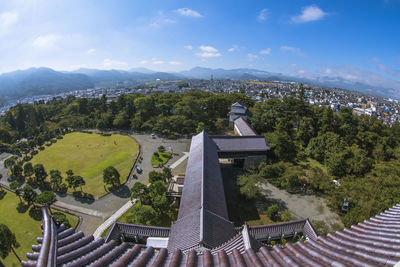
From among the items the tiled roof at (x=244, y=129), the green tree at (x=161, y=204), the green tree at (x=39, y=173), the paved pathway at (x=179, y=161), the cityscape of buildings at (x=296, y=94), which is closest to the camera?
the green tree at (x=161, y=204)

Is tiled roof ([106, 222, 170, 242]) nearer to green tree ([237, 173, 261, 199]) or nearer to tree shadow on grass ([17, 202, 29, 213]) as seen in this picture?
green tree ([237, 173, 261, 199])

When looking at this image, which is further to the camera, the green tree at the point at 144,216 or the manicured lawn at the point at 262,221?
the manicured lawn at the point at 262,221

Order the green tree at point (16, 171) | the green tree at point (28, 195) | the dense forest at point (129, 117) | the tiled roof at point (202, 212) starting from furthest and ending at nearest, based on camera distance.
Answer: the dense forest at point (129, 117)
the green tree at point (16, 171)
the green tree at point (28, 195)
the tiled roof at point (202, 212)

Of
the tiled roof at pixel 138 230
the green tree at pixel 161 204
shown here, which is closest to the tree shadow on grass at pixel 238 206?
the green tree at pixel 161 204

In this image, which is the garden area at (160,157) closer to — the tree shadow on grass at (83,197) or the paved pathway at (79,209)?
the tree shadow on grass at (83,197)

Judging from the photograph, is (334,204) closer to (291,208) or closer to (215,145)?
(291,208)

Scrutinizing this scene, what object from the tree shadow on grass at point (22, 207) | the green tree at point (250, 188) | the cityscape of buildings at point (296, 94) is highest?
the cityscape of buildings at point (296, 94)

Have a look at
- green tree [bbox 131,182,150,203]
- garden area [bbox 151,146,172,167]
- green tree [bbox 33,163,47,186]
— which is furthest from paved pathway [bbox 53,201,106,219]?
garden area [bbox 151,146,172,167]
